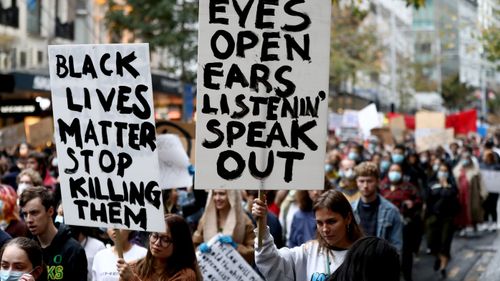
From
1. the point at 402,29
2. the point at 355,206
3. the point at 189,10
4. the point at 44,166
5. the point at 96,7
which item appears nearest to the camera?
the point at 355,206

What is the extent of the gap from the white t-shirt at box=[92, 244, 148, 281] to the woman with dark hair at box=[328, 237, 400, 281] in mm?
2763

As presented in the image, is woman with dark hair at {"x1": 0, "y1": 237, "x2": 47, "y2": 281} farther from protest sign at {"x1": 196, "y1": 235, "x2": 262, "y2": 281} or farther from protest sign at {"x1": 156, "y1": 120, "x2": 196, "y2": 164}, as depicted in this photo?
protest sign at {"x1": 156, "y1": 120, "x2": 196, "y2": 164}

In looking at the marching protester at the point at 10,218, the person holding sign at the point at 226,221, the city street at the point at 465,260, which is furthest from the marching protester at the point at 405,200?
the marching protester at the point at 10,218

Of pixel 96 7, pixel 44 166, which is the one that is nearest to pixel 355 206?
pixel 44 166

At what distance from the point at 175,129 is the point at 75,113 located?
7.95m

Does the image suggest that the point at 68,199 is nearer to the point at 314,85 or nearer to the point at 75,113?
the point at 75,113

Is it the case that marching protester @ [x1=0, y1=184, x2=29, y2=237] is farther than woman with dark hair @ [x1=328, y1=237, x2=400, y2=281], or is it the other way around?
marching protester @ [x1=0, y1=184, x2=29, y2=237]

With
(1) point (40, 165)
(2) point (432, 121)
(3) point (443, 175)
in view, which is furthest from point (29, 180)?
(2) point (432, 121)

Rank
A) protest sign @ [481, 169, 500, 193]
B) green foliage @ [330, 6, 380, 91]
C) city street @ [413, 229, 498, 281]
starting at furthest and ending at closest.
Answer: green foliage @ [330, 6, 380, 91], protest sign @ [481, 169, 500, 193], city street @ [413, 229, 498, 281]

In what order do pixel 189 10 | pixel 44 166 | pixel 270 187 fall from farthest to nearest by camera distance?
pixel 189 10 < pixel 44 166 < pixel 270 187

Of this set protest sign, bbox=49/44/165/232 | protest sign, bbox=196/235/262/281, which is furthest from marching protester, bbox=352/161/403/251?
protest sign, bbox=49/44/165/232

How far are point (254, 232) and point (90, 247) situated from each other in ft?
3.93

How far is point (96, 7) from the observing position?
41875mm

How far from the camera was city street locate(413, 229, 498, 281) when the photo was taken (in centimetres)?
1397
